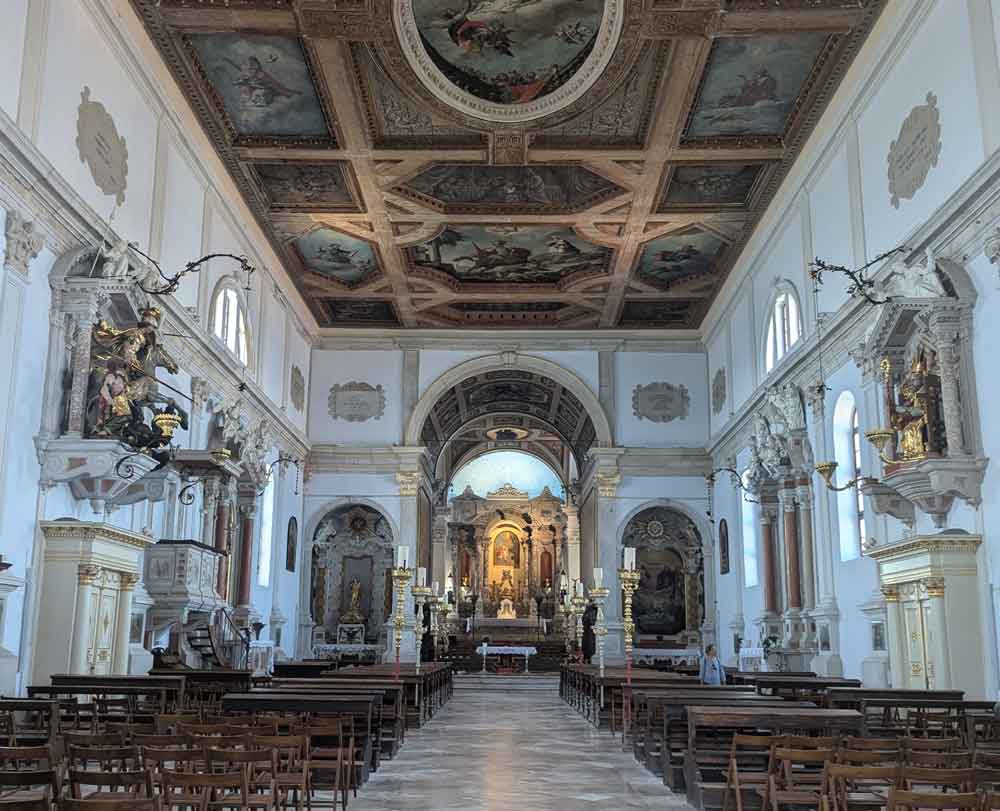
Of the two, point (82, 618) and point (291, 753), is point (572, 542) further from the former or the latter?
point (291, 753)

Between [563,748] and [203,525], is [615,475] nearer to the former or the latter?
[203,525]

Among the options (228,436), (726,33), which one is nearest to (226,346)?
(228,436)

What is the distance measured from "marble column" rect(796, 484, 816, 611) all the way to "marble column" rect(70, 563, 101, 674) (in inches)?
485

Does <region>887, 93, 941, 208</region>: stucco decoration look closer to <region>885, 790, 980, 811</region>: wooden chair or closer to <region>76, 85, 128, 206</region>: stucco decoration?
<region>885, 790, 980, 811</region>: wooden chair

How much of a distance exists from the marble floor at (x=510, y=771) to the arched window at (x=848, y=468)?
5.16 meters

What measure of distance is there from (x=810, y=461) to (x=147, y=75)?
13.0 meters

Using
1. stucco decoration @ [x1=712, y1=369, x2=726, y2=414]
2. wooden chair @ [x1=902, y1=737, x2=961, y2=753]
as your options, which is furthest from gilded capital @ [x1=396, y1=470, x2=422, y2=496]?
wooden chair @ [x1=902, y1=737, x2=961, y2=753]

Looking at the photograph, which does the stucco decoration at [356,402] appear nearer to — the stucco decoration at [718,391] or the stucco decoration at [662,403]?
the stucco decoration at [662,403]

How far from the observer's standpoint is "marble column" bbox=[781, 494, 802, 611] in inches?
799

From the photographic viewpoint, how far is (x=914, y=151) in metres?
14.3

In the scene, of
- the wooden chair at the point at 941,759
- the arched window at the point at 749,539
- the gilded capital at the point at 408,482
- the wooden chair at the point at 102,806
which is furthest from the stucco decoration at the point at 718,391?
the wooden chair at the point at 102,806

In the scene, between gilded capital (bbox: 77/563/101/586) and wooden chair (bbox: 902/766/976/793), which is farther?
gilded capital (bbox: 77/563/101/586)

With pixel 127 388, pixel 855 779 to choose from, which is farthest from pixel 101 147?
pixel 855 779

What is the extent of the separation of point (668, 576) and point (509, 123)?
17.0 m
